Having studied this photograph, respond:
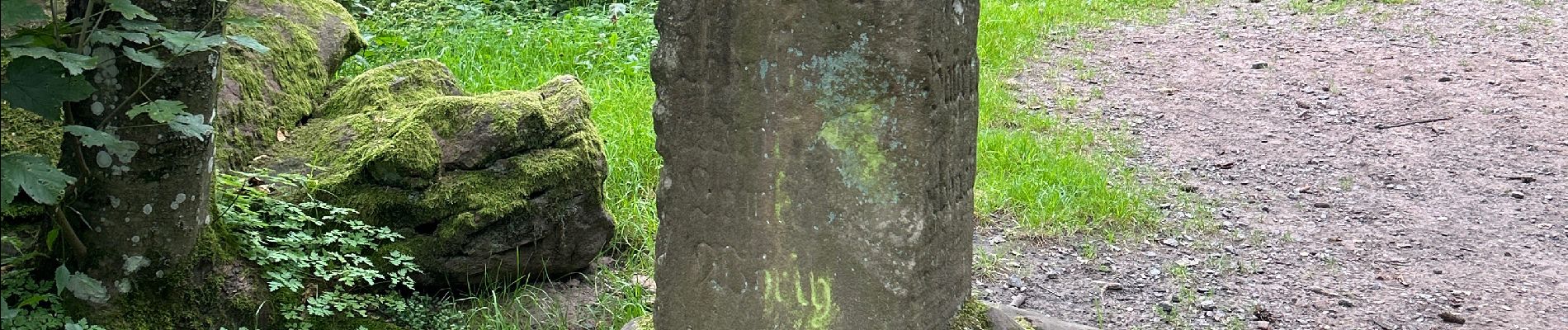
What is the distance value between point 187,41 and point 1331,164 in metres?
4.68

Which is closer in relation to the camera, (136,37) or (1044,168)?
(136,37)

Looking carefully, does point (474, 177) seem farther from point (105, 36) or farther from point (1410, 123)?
point (1410, 123)

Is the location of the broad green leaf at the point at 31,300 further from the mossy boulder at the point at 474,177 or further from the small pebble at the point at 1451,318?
the small pebble at the point at 1451,318

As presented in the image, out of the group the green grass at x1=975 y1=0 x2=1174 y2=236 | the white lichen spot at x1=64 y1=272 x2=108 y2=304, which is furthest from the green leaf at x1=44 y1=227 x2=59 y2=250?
the green grass at x1=975 y1=0 x2=1174 y2=236

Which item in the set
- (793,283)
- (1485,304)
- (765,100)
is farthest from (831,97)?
(1485,304)

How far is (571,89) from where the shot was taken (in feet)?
14.1

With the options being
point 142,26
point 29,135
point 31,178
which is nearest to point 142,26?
point 142,26

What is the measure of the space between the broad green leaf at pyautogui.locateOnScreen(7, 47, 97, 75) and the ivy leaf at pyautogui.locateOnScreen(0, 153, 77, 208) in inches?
6.6

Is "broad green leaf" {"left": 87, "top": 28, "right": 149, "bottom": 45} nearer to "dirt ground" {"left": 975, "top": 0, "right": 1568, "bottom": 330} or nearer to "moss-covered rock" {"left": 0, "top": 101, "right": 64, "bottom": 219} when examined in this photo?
"moss-covered rock" {"left": 0, "top": 101, "right": 64, "bottom": 219}

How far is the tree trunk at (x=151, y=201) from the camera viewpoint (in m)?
2.95

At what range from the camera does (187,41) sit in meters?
2.66

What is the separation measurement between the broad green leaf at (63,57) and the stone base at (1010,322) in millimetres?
1483

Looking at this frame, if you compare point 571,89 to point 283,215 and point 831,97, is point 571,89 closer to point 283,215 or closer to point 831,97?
point 283,215

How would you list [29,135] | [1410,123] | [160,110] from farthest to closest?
[1410,123], [29,135], [160,110]
